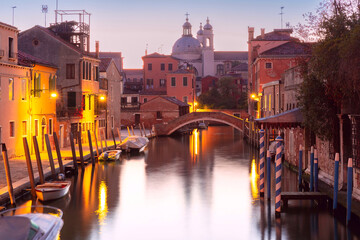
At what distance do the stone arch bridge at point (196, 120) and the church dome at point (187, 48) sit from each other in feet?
151

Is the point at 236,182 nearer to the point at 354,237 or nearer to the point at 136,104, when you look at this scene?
the point at 354,237

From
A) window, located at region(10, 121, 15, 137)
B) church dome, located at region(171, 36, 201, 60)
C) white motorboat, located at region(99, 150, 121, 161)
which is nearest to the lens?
window, located at region(10, 121, 15, 137)

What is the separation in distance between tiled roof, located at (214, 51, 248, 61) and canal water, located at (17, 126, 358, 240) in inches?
2666

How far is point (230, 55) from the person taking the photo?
312 ft

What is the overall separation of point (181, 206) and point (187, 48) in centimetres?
7577

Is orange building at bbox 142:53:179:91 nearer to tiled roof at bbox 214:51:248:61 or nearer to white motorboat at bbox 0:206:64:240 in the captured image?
tiled roof at bbox 214:51:248:61

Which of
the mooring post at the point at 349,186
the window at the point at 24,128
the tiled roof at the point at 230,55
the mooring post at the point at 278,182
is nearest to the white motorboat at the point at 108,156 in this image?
the window at the point at 24,128

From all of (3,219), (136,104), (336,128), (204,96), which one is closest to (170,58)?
(204,96)

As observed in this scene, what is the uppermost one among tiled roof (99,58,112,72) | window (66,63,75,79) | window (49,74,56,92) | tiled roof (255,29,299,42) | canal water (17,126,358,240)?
tiled roof (255,29,299,42)

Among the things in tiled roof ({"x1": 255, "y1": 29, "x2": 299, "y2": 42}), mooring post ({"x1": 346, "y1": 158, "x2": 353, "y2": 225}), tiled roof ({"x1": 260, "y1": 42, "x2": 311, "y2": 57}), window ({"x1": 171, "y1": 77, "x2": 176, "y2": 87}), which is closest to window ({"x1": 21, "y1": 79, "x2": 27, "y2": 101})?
mooring post ({"x1": 346, "y1": 158, "x2": 353, "y2": 225})

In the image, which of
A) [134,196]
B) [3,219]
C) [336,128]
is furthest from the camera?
[134,196]

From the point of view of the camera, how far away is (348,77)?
12.0 m

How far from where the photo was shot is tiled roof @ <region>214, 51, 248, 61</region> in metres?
93.2

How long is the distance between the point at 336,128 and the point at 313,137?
10.9 ft
